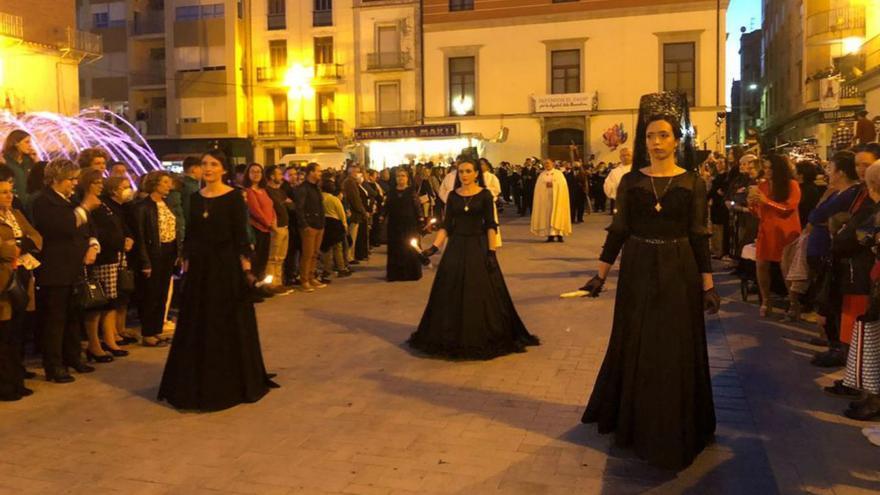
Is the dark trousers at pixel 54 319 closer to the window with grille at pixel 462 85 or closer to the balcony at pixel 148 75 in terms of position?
the window with grille at pixel 462 85

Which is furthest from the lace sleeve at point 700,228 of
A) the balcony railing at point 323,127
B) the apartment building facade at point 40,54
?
the balcony railing at point 323,127

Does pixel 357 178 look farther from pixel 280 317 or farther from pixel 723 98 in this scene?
pixel 723 98

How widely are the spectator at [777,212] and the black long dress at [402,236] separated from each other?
5.03 metres

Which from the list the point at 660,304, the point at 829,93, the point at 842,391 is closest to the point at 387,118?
the point at 829,93

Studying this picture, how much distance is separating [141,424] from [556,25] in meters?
33.4

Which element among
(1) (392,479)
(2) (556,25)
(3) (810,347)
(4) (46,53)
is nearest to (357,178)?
(3) (810,347)

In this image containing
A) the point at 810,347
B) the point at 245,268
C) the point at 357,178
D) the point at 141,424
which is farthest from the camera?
the point at 357,178

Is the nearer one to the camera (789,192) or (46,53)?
(789,192)

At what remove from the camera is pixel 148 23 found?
42281mm

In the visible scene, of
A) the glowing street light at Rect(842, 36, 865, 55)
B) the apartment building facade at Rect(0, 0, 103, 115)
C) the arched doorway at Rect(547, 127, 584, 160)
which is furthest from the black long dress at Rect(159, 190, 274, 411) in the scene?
the arched doorway at Rect(547, 127, 584, 160)

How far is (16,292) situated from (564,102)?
3193 cm

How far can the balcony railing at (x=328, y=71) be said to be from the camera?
3975 centimetres

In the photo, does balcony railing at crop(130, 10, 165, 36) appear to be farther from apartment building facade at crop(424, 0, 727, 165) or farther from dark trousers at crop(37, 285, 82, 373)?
dark trousers at crop(37, 285, 82, 373)

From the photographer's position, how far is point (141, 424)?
17.9ft
